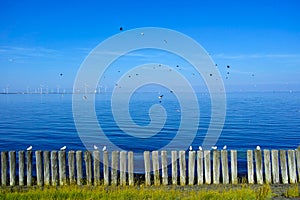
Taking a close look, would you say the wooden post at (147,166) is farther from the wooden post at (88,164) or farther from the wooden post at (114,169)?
the wooden post at (88,164)

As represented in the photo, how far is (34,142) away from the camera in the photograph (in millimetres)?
36406

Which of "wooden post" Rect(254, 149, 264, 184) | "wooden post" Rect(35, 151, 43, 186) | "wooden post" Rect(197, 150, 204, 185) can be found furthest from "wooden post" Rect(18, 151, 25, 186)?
"wooden post" Rect(254, 149, 264, 184)

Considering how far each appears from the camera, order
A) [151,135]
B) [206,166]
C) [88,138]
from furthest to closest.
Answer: [151,135] → [88,138] → [206,166]

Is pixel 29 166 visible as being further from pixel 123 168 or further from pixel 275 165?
pixel 275 165

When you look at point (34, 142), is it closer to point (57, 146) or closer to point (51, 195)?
point (57, 146)

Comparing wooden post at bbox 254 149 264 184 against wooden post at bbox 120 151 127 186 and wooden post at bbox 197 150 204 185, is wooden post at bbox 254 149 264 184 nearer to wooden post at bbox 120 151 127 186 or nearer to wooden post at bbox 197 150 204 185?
wooden post at bbox 197 150 204 185

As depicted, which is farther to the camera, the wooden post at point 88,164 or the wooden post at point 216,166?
the wooden post at point 216,166

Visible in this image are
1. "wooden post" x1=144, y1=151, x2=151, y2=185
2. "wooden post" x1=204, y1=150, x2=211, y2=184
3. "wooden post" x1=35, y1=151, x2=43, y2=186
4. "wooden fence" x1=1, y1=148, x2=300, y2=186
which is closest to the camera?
"wooden post" x1=35, y1=151, x2=43, y2=186

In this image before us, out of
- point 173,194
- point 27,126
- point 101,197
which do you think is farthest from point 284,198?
point 27,126

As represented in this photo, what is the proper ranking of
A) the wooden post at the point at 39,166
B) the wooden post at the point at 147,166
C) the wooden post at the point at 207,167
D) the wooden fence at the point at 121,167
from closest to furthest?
the wooden post at the point at 39,166 → the wooden fence at the point at 121,167 → the wooden post at the point at 207,167 → the wooden post at the point at 147,166

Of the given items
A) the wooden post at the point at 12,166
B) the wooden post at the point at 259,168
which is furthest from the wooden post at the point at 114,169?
the wooden post at the point at 259,168

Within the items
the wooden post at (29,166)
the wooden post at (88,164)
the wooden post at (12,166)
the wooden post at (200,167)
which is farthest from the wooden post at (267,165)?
the wooden post at (12,166)

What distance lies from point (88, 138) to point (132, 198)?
92.8 feet

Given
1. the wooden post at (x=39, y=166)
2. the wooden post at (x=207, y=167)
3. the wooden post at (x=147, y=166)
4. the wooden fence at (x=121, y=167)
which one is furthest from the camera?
the wooden post at (x=147, y=166)
